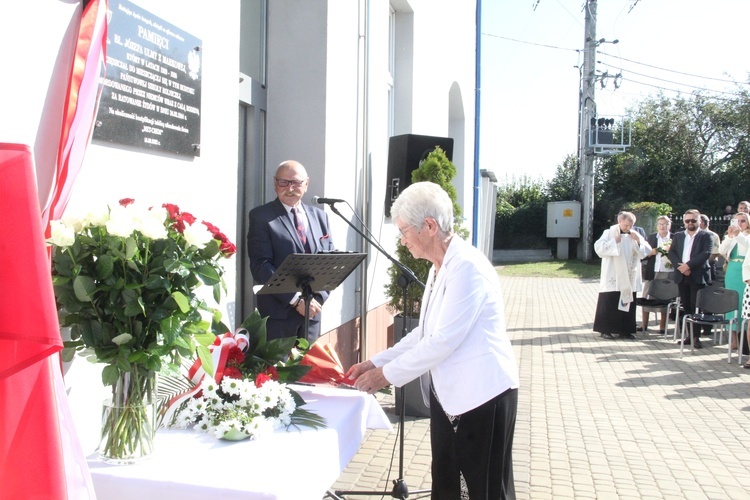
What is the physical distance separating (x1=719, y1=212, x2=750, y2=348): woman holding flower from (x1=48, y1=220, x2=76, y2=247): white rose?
9.77 metres

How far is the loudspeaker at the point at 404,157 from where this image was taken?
781cm

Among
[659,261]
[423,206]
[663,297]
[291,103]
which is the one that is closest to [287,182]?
→ [291,103]

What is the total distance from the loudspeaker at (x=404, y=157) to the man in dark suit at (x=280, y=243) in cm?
285

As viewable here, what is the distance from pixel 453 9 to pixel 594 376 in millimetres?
7064

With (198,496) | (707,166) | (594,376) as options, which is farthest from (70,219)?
(707,166)

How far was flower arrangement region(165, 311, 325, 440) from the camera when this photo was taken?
244 centimetres

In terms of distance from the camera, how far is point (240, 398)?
2471 mm

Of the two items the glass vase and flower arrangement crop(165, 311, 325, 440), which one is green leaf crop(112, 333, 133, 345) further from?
flower arrangement crop(165, 311, 325, 440)

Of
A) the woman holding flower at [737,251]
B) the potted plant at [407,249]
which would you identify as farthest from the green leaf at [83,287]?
the woman holding flower at [737,251]

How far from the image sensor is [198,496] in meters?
2.06

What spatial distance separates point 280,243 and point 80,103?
2.60 meters

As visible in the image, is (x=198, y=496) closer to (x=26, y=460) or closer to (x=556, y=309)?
(x=26, y=460)

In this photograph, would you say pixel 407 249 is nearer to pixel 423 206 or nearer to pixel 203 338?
pixel 423 206

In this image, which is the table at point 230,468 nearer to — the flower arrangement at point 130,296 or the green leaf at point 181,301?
the flower arrangement at point 130,296
